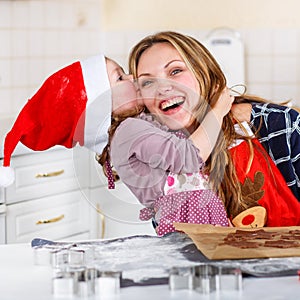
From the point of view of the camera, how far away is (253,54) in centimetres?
367

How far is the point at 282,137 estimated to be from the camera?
185 cm

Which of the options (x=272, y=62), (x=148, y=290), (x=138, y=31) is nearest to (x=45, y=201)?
(x=138, y=31)

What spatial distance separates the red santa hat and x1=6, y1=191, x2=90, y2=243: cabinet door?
1156 mm

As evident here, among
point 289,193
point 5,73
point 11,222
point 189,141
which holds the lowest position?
point 11,222

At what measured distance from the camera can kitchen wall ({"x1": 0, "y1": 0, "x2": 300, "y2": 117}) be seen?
351 cm

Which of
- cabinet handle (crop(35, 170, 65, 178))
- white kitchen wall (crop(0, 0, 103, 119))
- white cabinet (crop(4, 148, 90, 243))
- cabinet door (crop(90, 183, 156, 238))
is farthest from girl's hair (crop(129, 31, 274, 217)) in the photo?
white kitchen wall (crop(0, 0, 103, 119))

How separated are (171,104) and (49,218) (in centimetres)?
Answer: 151

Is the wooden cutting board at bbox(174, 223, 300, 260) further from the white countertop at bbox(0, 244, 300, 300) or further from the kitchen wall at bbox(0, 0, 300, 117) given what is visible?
the kitchen wall at bbox(0, 0, 300, 117)

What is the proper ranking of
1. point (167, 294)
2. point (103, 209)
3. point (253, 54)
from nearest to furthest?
point (167, 294) → point (103, 209) → point (253, 54)

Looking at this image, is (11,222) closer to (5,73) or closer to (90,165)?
(5,73)

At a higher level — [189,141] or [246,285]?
[189,141]

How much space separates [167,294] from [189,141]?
1.59ft

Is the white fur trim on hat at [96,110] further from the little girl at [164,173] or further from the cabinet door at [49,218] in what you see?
the cabinet door at [49,218]

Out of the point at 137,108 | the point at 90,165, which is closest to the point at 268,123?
the point at 137,108
